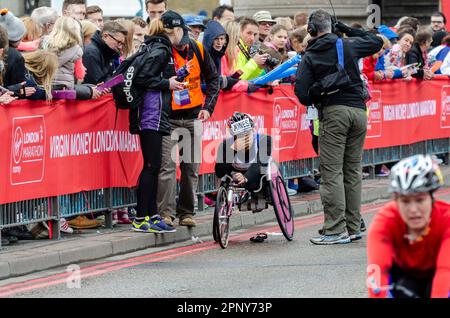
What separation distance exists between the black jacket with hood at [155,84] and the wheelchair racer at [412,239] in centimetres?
627

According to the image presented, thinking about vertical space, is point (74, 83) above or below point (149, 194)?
above

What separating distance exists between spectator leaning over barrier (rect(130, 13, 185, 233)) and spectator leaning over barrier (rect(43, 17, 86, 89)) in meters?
0.69

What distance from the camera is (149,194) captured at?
1232 centimetres

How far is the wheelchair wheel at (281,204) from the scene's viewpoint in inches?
488

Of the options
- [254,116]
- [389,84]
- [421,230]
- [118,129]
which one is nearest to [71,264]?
[118,129]

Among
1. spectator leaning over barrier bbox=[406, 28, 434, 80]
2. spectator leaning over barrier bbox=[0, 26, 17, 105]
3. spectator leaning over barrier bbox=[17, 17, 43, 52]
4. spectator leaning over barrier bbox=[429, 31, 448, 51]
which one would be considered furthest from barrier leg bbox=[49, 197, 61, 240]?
spectator leaning over barrier bbox=[429, 31, 448, 51]

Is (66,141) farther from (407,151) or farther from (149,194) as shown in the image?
(407,151)

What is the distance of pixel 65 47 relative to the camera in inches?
488

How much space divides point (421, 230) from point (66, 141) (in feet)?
21.7

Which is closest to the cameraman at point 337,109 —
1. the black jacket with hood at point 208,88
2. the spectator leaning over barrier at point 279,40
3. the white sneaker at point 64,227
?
the black jacket with hood at point 208,88

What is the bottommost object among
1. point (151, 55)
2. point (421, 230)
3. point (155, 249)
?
point (155, 249)

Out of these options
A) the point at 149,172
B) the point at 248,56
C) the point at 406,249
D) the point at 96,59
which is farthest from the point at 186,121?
the point at 406,249

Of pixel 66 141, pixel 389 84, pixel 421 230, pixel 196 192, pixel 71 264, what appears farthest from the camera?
pixel 389 84

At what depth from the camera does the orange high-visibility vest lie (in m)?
12.6
